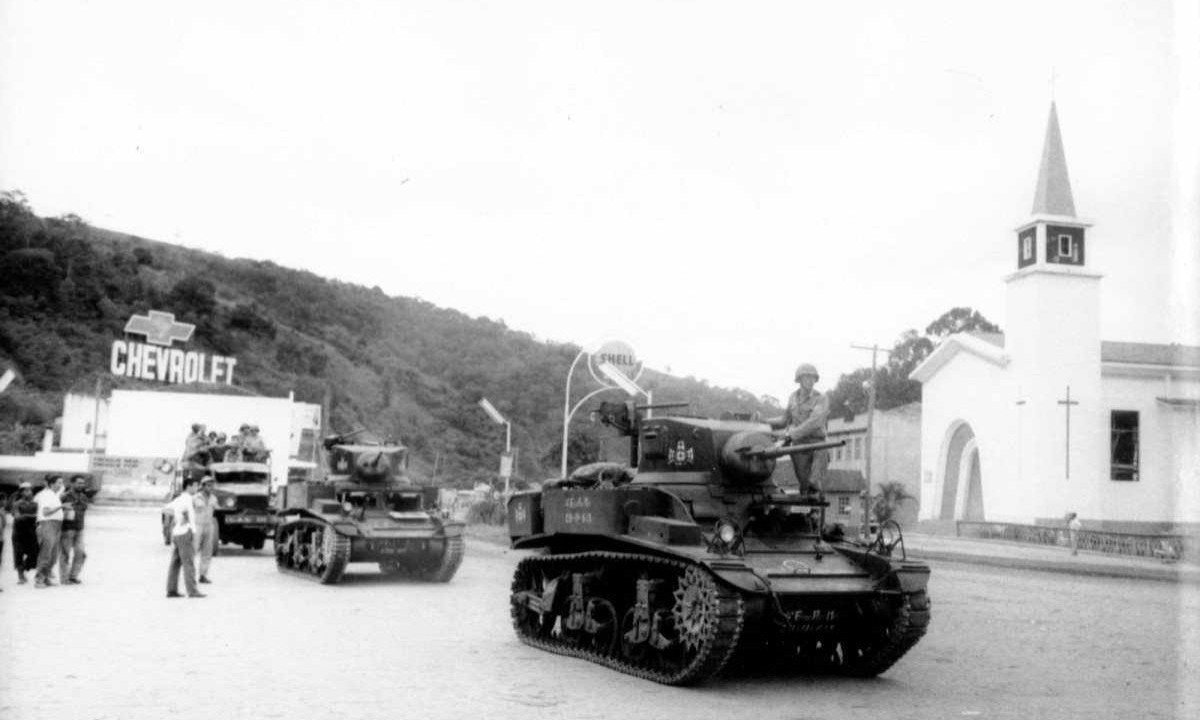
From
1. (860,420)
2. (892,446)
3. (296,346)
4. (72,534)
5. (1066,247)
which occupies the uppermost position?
(1066,247)

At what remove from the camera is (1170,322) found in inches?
335

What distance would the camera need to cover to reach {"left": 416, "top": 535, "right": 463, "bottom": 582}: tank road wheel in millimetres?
19594

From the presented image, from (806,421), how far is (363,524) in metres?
10.3

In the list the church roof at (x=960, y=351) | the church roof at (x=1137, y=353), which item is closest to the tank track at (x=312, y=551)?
the church roof at (x=960, y=351)

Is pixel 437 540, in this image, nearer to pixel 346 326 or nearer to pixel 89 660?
pixel 89 660

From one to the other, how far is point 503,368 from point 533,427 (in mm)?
9741

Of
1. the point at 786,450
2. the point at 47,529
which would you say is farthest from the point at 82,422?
the point at 786,450

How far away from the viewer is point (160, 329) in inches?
2554

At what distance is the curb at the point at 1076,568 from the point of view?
2681 cm

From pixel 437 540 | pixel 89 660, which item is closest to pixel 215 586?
pixel 437 540

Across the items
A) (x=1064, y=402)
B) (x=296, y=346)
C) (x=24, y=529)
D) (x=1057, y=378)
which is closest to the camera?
(x=24, y=529)

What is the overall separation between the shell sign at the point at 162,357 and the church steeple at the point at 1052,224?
41.6 meters

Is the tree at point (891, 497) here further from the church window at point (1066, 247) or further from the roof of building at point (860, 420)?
the church window at point (1066, 247)

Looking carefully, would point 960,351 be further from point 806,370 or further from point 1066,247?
point 806,370
